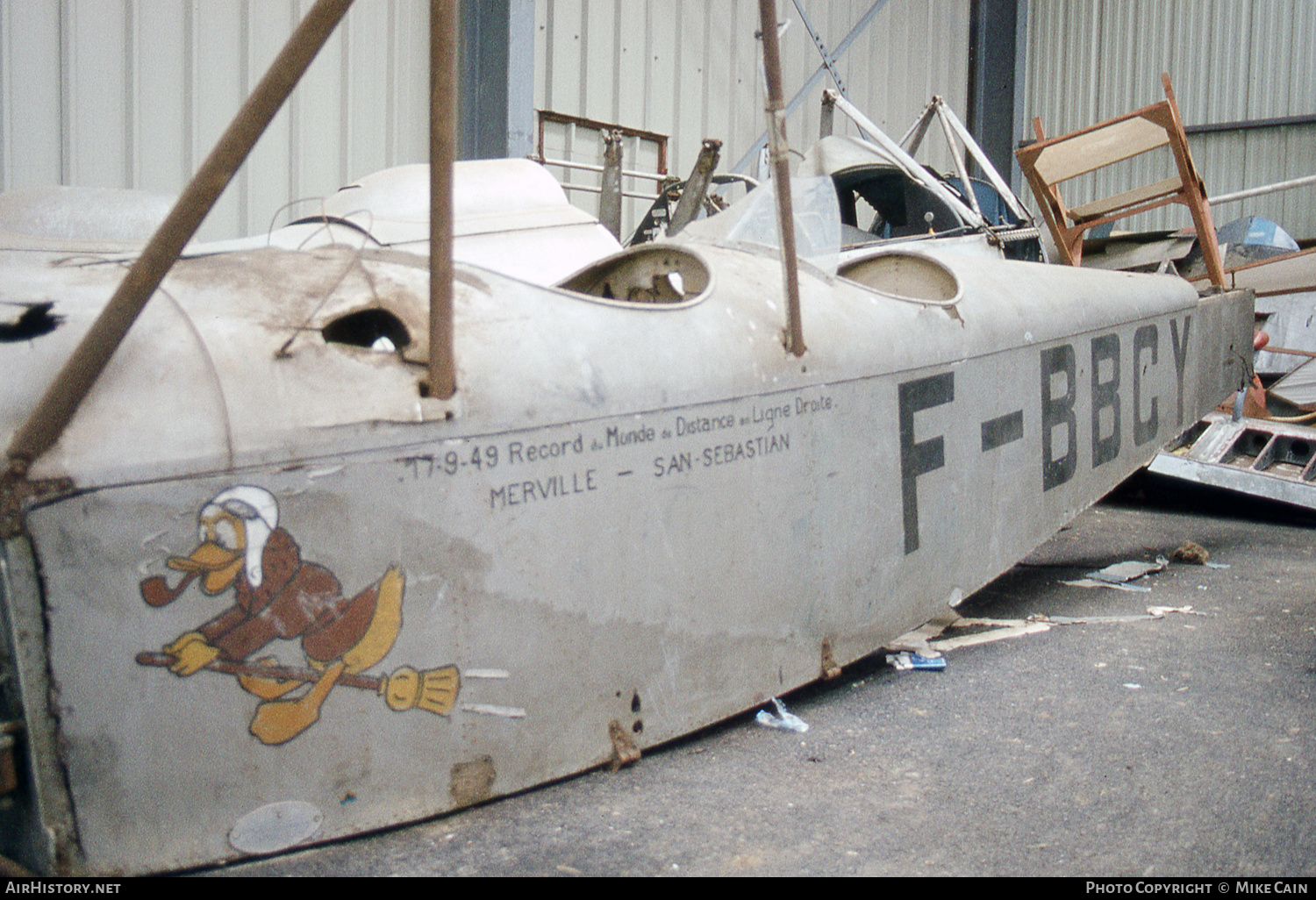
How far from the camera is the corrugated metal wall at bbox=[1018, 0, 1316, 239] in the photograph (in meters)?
9.52

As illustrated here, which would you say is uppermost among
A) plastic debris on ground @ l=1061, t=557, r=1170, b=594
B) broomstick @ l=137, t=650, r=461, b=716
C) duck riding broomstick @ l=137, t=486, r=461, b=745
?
duck riding broomstick @ l=137, t=486, r=461, b=745

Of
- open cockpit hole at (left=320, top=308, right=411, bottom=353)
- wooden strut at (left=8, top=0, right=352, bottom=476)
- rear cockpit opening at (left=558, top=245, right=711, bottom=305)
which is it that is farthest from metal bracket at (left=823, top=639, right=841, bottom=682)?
→ wooden strut at (left=8, top=0, right=352, bottom=476)

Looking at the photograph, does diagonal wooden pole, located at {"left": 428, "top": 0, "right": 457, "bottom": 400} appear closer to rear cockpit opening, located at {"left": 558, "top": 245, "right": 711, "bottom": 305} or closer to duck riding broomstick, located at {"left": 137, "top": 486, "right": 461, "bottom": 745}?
duck riding broomstick, located at {"left": 137, "top": 486, "right": 461, "bottom": 745}

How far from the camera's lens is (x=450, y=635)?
5.73ft

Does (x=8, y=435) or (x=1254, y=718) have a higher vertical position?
(x=8, y=435)

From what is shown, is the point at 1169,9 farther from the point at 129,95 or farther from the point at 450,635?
the point at 450,635

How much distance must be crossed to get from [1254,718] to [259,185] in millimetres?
4657

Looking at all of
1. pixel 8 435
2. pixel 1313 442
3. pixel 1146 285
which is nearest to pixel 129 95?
pixel 8 435

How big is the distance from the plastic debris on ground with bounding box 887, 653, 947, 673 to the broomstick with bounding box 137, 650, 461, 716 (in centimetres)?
144

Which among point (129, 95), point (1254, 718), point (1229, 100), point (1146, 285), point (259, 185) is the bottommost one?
point (1254, 718)

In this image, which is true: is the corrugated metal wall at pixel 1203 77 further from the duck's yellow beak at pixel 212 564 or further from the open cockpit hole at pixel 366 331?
the duck's yellow beak at pixel 212 564

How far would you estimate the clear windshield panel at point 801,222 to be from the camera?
8.75 feet

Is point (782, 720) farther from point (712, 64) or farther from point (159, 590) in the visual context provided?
point (712, 64)

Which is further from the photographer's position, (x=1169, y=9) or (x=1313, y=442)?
(x=1169, y=9)
